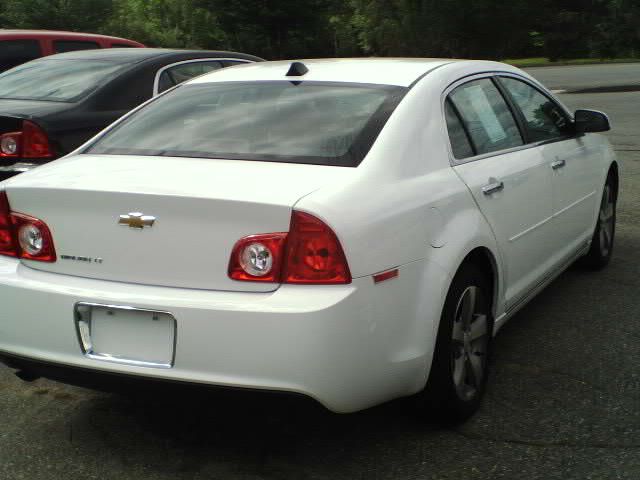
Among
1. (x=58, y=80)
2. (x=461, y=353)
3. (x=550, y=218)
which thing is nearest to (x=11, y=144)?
(x=58, y=80)

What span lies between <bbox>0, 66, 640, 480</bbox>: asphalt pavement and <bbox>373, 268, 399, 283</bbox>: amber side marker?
48 cm

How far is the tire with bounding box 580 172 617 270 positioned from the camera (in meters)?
6.16

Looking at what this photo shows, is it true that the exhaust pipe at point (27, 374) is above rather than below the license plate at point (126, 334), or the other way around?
below

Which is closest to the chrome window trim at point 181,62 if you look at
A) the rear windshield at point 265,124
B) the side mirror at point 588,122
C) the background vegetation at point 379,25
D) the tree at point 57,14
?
the rear windshield at point 265,124

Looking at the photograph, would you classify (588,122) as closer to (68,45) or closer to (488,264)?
(488,264)

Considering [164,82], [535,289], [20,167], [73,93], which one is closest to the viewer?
[535,289]

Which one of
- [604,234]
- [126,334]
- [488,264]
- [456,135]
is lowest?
[604,234]

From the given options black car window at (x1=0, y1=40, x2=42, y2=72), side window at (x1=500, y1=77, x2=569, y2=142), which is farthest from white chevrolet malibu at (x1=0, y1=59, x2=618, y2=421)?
black car window at (x1=0, y1=40, x2=42, y2=72)

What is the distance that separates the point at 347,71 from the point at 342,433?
5.33ft

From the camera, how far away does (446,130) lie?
392cm

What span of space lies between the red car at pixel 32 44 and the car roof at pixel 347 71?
281 inches

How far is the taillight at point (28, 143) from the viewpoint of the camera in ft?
21.1

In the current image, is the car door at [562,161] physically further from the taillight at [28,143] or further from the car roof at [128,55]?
the car roof at [128,55]

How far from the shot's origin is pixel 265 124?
385 cm
